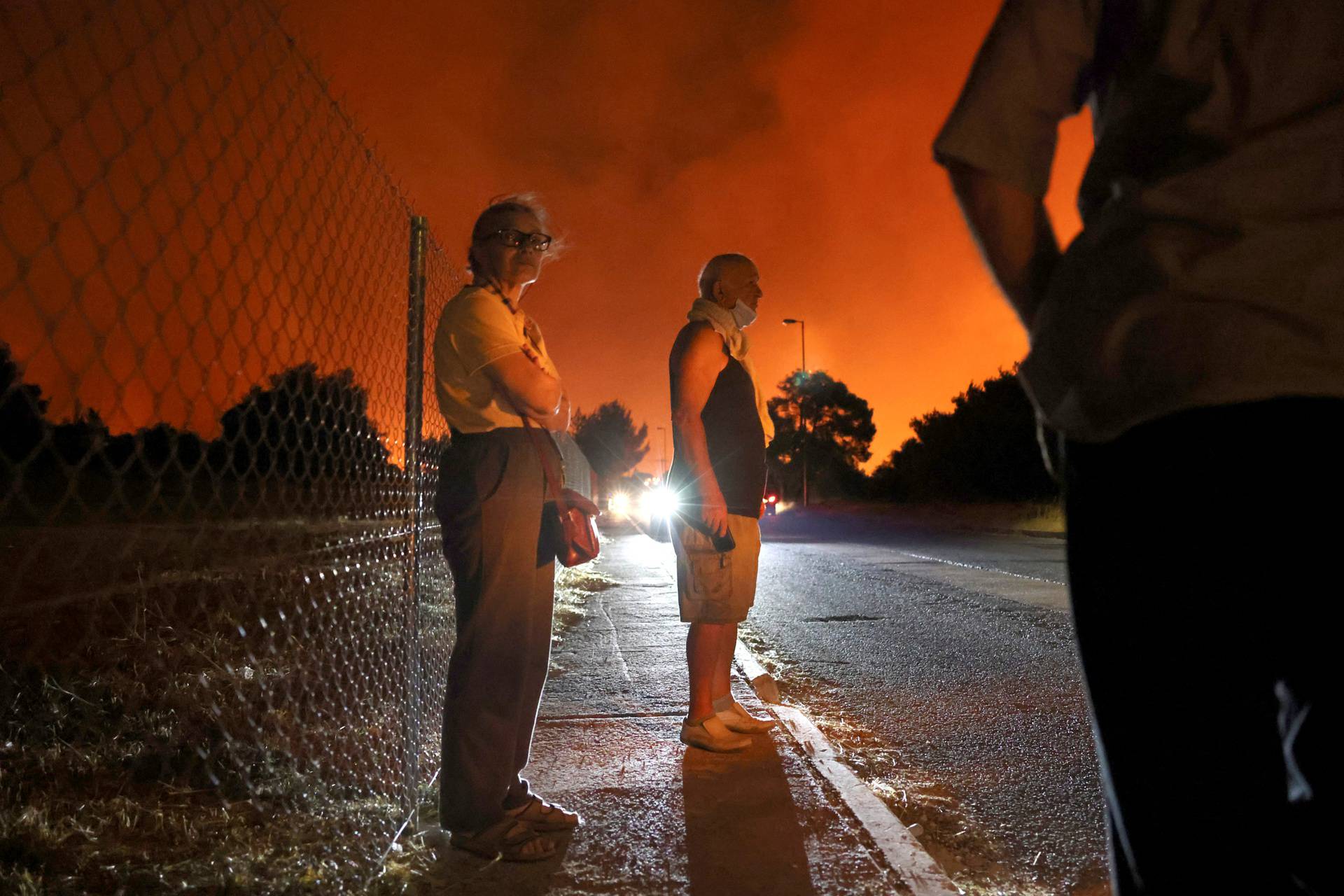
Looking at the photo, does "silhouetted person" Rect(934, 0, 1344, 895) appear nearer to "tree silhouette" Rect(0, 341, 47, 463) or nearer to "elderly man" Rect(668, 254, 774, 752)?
"tree silhouette" Rect(0, 341, 47, 463)

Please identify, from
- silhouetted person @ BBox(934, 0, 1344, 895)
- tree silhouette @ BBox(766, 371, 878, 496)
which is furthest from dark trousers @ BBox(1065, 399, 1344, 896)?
tree silhouette @ BBox(766, 371, 878, 496)

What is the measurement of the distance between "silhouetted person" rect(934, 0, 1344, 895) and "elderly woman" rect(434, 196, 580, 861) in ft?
5.49

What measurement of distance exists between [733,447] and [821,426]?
78377 mm

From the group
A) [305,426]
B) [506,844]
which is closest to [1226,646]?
[506,844]

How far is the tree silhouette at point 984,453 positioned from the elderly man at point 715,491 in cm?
3798

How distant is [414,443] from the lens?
Result: 307 cm

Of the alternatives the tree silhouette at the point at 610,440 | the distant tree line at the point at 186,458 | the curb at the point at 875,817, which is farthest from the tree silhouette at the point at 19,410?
the tree silhouette at the point at 610,440

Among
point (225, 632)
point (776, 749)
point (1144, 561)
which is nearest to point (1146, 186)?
point (1144, 561)

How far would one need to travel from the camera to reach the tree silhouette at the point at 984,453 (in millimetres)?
42500

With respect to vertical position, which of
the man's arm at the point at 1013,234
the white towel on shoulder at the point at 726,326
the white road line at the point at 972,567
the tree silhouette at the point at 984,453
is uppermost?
the tree silhouette at the point at 984,453

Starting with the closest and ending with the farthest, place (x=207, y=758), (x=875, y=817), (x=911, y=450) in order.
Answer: (x=207, y=758)
(x=875, y=817)
(x=911, y=450)

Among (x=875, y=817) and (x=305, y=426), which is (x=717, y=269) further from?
(x=875, y=817)

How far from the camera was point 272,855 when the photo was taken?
7.97 feet

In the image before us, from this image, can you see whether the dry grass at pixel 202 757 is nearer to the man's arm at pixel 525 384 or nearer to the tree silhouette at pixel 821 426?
the man's arm at pixel 525 384
